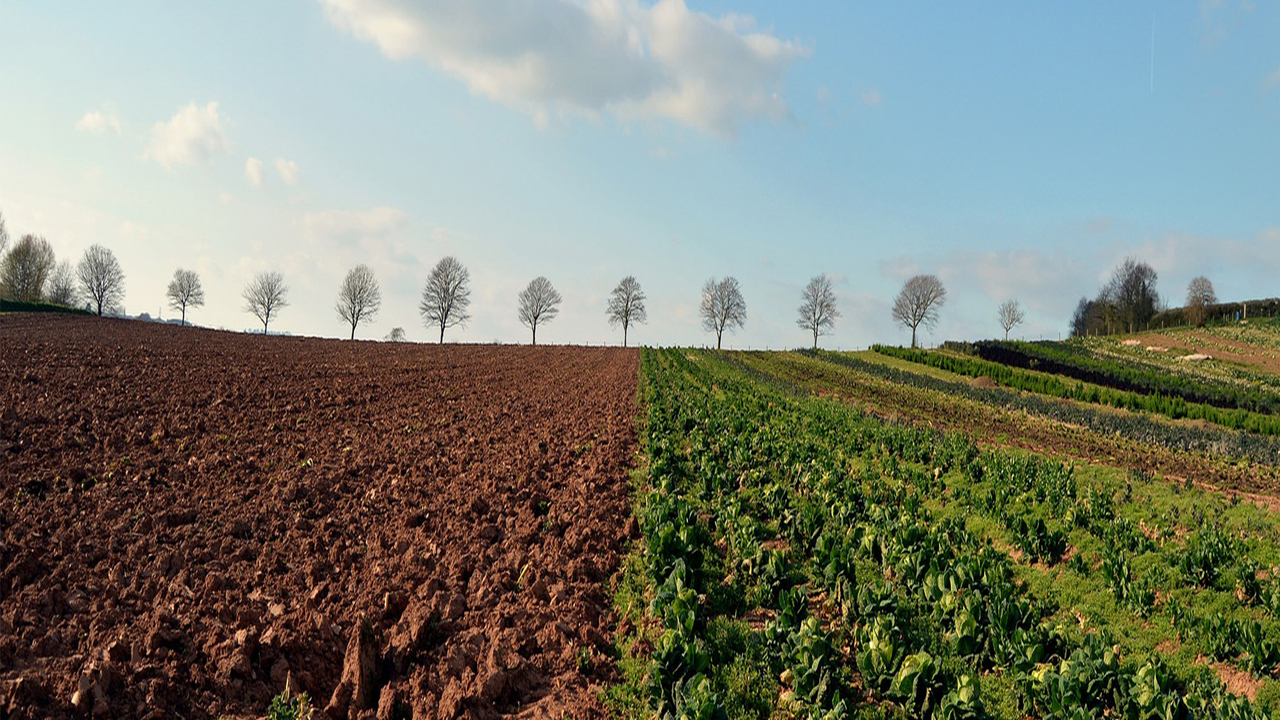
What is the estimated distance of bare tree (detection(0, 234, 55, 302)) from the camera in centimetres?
7288

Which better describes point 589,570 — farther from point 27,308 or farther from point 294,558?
point 27,308

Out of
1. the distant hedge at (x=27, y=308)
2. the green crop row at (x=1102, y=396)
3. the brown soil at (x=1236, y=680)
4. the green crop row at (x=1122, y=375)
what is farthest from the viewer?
the distant hedge at (x=27, y=308)

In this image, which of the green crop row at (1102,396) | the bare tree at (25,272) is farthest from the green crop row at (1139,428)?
the bare tree at (25,272)

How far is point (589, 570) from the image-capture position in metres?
8.78

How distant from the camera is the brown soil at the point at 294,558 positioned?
586 centimetres

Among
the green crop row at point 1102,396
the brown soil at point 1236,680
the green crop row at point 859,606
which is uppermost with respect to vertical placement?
the green crop row at point 1102,396

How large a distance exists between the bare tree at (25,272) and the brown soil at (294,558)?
75.1m

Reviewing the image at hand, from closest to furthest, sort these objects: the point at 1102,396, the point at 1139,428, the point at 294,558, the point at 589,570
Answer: the point at 294,558
the point at 589,570
the point at 1139,428
the point at 1102,396

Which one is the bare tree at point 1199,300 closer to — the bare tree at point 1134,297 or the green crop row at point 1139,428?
the bare tree at point 1134,297

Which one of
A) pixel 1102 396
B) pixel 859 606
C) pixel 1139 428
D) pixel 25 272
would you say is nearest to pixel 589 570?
pixel 859 606

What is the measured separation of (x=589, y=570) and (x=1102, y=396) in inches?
1764

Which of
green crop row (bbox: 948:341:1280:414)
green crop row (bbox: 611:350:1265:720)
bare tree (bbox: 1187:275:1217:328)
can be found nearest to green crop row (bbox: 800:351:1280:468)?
green crop row (bbox: 948:341:1280:414)

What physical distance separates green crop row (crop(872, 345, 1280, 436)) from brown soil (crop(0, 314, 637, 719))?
3434 centimetres

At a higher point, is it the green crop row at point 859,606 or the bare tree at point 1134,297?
the bare tree at point 1134,297
